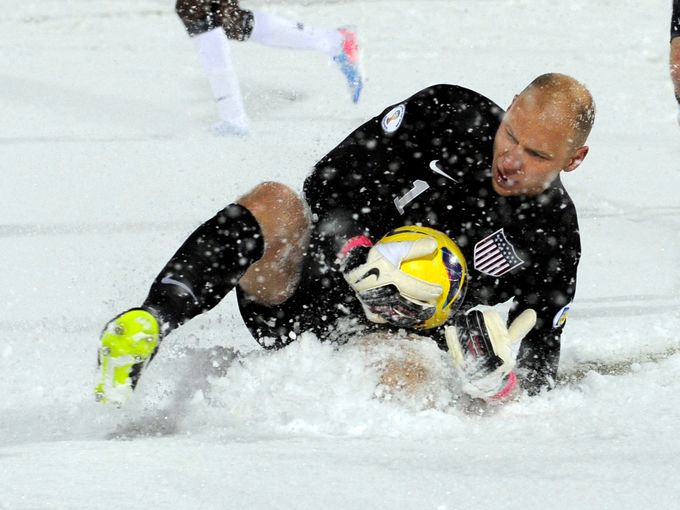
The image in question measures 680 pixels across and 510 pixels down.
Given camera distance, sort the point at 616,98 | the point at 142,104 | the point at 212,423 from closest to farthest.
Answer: the point at 212,423 < the point at 142,104 < the point at 616,98

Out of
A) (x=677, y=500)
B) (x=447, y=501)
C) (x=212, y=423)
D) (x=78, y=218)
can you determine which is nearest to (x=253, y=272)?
(x=212, y=423)

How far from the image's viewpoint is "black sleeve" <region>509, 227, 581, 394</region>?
2209mm

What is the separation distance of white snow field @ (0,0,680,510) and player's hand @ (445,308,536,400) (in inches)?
3.8

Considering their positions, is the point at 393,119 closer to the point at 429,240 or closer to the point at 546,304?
the point at 429,240

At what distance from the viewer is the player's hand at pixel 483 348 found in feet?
6.57

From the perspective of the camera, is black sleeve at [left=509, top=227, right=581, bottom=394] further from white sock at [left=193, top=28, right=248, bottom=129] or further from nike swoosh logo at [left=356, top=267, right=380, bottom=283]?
white sock at [left=193, top=28, right=248, bottom=129]

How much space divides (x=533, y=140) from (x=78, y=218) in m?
1.93

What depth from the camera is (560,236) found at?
2.19m

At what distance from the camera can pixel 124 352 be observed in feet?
5.77

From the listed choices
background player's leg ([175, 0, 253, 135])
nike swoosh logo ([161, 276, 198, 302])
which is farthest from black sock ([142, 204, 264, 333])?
background player's leg ([175, 0, 253, 135])

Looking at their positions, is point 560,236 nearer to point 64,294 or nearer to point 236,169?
point 64,294

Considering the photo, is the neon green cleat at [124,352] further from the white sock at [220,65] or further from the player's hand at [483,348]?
→ the white sock at [220,65]

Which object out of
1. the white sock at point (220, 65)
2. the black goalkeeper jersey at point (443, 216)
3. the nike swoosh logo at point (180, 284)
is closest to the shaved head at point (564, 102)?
the black goalkeeper jersey at point (443, 216)

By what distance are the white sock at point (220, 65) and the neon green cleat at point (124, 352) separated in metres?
2.49
